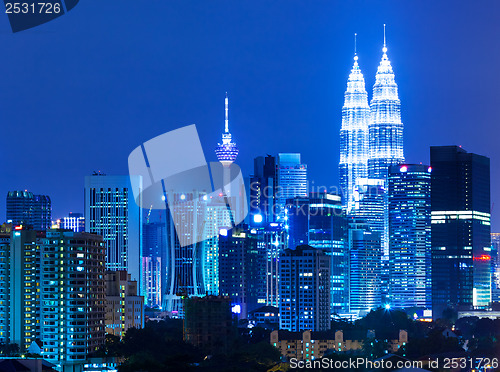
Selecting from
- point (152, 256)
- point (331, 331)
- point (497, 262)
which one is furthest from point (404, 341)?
Answer: point (497, 262)

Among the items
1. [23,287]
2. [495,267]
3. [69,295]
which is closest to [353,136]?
[495,267]

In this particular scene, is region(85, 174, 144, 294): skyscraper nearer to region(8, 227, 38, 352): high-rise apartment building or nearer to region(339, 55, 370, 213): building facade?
region(8, 227, 38, 352): high-rise apartment building

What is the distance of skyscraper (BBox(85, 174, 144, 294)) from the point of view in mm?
95312

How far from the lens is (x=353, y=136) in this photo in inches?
5143

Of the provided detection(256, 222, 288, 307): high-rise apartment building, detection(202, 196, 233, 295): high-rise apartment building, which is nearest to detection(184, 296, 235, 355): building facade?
detection(256, 222, 288, 307): high-rise apartment building

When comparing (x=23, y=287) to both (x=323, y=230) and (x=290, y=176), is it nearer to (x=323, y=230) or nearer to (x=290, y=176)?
(x=323, y=230)

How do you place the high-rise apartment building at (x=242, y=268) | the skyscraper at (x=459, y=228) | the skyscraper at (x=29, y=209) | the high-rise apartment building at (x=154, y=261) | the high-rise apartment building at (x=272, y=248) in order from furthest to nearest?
the high-rise apartment building at (x=154, y=261) → the skyscraper at (x=459, y=228) → the skyscraper at (x=29, y=209) → the high-rise apartment building at (x=272, y=248) → the high-rise apartment building at (x=242, y=268)

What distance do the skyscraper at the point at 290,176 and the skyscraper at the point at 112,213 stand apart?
24.1m

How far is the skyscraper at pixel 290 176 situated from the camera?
388 feet

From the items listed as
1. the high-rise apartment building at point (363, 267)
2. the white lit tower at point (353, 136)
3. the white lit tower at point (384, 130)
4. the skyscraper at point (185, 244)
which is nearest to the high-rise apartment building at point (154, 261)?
the skyscraper at point (185, 244)

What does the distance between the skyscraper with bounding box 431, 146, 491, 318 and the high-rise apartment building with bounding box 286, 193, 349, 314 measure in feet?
29.8

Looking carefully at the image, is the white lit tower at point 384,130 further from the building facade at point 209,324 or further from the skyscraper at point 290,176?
the building facade at point 209,324

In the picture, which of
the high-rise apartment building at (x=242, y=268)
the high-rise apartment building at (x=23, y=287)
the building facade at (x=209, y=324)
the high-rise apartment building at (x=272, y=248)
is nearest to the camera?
the high-rise apartment building at (x=23, y=287)

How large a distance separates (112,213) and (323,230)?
2262 cm
